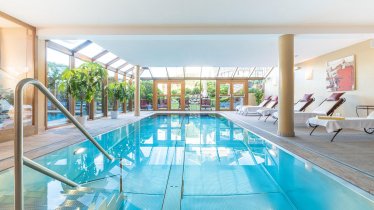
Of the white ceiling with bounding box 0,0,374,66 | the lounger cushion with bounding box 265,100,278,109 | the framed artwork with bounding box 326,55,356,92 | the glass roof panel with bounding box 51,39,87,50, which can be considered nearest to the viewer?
the white ceiling with bounding box 0,0,374,66

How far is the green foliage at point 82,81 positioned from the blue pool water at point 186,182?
10.6 ft

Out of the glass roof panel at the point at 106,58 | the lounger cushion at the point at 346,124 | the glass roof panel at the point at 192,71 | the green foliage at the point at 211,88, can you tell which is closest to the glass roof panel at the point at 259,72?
the green foliage at the point at 211,88

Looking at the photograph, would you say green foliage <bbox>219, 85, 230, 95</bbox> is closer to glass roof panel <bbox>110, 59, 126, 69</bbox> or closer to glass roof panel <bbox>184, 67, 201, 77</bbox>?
glass roof panel <bbox>184, 67, 201, 77</bbox>

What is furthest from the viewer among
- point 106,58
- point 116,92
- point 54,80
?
point 116,92

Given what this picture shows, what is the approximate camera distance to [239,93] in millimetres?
18344

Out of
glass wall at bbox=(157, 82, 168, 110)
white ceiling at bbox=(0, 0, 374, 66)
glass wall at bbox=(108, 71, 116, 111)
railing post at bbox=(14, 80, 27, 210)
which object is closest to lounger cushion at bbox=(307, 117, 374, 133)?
white ceiling at bbox=(0, 0, 374, 66)

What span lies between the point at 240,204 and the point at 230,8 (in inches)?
154

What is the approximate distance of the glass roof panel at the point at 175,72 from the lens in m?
17.7

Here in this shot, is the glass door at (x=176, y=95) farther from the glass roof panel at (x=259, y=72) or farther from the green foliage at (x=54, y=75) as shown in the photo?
the green foliage at (x=54, y=75)

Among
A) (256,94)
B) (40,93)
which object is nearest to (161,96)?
(256,94)

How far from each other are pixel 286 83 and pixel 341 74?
4266 mm

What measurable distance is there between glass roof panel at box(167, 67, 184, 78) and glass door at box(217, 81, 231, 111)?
2852mm

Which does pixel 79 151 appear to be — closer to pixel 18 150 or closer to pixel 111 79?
pixel 18 150

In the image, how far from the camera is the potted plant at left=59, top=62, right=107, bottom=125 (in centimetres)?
788
